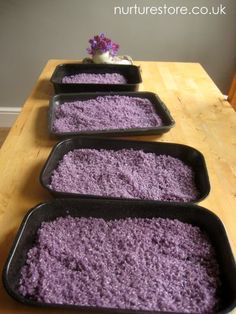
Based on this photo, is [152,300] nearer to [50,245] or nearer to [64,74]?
[50,245]

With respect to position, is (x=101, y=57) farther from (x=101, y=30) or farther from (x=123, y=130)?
(x=101, y=30)

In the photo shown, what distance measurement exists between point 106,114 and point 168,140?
0.25 meters

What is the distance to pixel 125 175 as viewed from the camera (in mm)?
910

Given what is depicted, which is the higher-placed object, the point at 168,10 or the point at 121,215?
the point at 168,10

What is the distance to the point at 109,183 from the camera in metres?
0.88

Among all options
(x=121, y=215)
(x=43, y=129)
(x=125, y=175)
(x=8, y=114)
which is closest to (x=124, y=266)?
(x=121, y=215)

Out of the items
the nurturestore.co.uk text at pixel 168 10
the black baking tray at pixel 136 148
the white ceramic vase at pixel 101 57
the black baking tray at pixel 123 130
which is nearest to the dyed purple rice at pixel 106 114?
the black baking tray at pixel 123 130

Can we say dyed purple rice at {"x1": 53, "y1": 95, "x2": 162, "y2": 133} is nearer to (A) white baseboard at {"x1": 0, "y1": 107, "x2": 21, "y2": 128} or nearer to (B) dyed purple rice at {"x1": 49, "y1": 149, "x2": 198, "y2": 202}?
(B) dyed purple rice at {"x1": 49, "y1": 149, "x2": 198, "y2": 202}

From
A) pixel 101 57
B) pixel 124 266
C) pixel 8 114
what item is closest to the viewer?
pixel 124 266

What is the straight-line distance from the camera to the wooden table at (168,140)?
811 mm

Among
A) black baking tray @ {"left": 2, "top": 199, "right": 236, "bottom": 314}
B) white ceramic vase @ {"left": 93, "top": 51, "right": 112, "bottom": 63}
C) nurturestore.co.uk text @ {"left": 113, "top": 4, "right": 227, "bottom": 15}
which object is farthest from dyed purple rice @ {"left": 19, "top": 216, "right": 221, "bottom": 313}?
nurturestore.co.uk text @ {"left": 113, "top": 4, "right": 227, "bottom": 15}

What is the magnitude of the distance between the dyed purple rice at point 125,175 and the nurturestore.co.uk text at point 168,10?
166cm

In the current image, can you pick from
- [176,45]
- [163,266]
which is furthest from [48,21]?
[163,266]

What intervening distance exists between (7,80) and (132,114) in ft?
5.61
